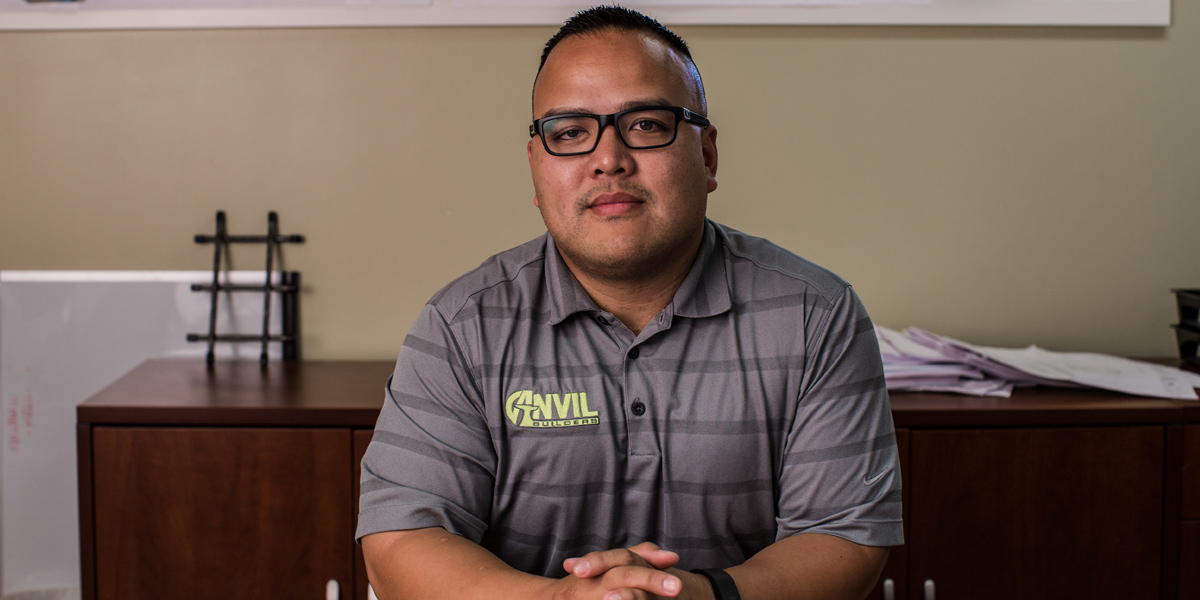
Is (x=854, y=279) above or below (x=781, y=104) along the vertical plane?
below

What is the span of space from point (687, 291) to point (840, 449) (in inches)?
12.3

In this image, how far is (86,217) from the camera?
6.86 ft

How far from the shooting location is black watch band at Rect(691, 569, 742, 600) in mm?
1042

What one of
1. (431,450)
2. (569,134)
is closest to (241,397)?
(431,450)

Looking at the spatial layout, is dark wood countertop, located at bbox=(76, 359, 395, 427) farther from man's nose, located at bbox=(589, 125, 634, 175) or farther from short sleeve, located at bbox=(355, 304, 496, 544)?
man's nose, located at bbox=(589, 125, 634, 175)

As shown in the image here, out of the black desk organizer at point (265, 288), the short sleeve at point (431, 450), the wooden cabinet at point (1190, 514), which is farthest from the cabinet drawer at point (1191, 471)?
the black desk organizer at point (265, 288)

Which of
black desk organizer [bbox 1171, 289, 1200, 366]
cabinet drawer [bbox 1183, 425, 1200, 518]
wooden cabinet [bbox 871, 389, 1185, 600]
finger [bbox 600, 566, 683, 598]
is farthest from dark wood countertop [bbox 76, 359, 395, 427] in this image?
black desk organizer [bbox 1171, 289, 1200, 366]

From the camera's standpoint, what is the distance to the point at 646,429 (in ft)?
3.92

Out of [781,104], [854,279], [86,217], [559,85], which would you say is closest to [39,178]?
[86,217]

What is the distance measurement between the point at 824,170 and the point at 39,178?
1.96 metres

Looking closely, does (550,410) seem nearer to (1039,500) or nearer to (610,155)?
(610,155)

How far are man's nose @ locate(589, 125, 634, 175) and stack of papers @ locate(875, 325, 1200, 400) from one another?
857mm

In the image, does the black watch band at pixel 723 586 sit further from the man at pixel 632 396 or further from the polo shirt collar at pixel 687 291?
the polo shirt collar at pixel 687 291

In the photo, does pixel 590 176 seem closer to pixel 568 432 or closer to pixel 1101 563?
pixel 568 432
